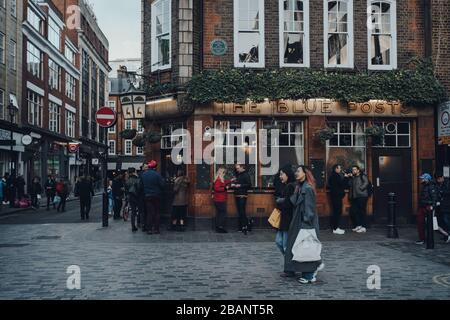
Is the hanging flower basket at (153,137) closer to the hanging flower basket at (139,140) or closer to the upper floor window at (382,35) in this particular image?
the hanging flower basket at (139,140)

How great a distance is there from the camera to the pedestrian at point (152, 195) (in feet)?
46.3

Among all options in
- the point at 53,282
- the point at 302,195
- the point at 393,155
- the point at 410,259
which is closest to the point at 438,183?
the point at 393,155

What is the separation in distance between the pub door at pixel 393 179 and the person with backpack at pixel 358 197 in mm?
1143

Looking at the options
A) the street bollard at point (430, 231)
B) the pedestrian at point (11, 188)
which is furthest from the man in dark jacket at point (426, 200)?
the pedestrian at point (11, 188)

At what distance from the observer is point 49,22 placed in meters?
43.5

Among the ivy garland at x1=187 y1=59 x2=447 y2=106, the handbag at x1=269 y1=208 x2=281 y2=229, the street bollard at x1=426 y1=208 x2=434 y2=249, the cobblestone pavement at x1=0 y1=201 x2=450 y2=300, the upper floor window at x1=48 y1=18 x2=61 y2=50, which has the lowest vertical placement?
the cobblestone pavement at x1=0 y1=201 x2=450 y2=300

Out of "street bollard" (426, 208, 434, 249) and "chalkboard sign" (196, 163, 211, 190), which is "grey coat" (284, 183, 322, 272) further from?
"chalkboard sign" (196, 163, 211, 190)

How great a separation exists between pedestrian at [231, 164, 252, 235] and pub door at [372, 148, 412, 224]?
4.37 meters

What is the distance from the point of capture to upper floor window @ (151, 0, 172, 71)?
16.3 m

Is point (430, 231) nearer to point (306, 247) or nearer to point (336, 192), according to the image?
point (336, 192)

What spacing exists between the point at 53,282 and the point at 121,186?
37.1ft

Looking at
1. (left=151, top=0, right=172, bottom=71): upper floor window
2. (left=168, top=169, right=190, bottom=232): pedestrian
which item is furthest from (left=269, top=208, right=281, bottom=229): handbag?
(left=151, top=0, right=172, bottom=71): upper floor window

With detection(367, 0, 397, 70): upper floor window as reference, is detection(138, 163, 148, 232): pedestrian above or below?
below

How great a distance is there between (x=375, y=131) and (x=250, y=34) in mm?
4829
